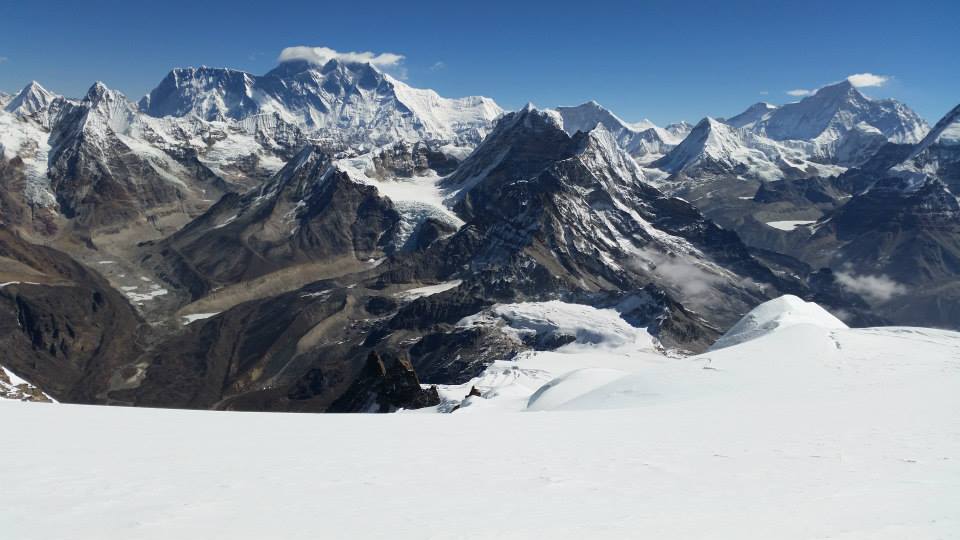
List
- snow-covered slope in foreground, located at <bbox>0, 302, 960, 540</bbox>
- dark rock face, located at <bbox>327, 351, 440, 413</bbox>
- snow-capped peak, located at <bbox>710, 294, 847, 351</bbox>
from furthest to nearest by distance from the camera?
dark rock face, located at <bbox>327, 351, 440, 413</bbox>, snow-capped peak, located at <bbox>710, 294, 847, 351</bbox>, snow-covered slope in foreground, located at <bbox>0, 302, 960, 540</bbox>

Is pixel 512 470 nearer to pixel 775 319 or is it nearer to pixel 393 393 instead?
pixel 775 319

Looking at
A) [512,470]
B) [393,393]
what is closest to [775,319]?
[512,470]

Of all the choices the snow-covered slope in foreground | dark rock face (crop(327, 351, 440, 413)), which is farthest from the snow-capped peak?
dark rock face (crop(327, 351, 440, 413))

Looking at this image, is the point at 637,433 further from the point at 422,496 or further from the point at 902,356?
the point at 902,356

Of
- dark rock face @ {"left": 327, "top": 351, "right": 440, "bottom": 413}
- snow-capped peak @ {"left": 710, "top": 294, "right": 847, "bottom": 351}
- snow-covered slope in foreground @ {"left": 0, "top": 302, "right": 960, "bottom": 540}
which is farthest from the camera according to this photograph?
dark rock face @ {"left": 327, "top": 351, "right": 440, "bottom": 413}

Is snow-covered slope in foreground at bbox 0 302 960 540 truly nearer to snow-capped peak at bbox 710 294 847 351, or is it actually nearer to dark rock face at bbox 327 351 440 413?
snow-capped peak at bbox 710 294 847 351

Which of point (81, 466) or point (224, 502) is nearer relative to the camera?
point (224, 502)

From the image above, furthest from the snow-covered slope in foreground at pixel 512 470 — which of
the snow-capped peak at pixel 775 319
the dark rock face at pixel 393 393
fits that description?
the dark rock face at pixel 393 393

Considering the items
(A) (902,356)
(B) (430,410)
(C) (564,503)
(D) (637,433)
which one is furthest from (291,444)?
(B) (430,410)
